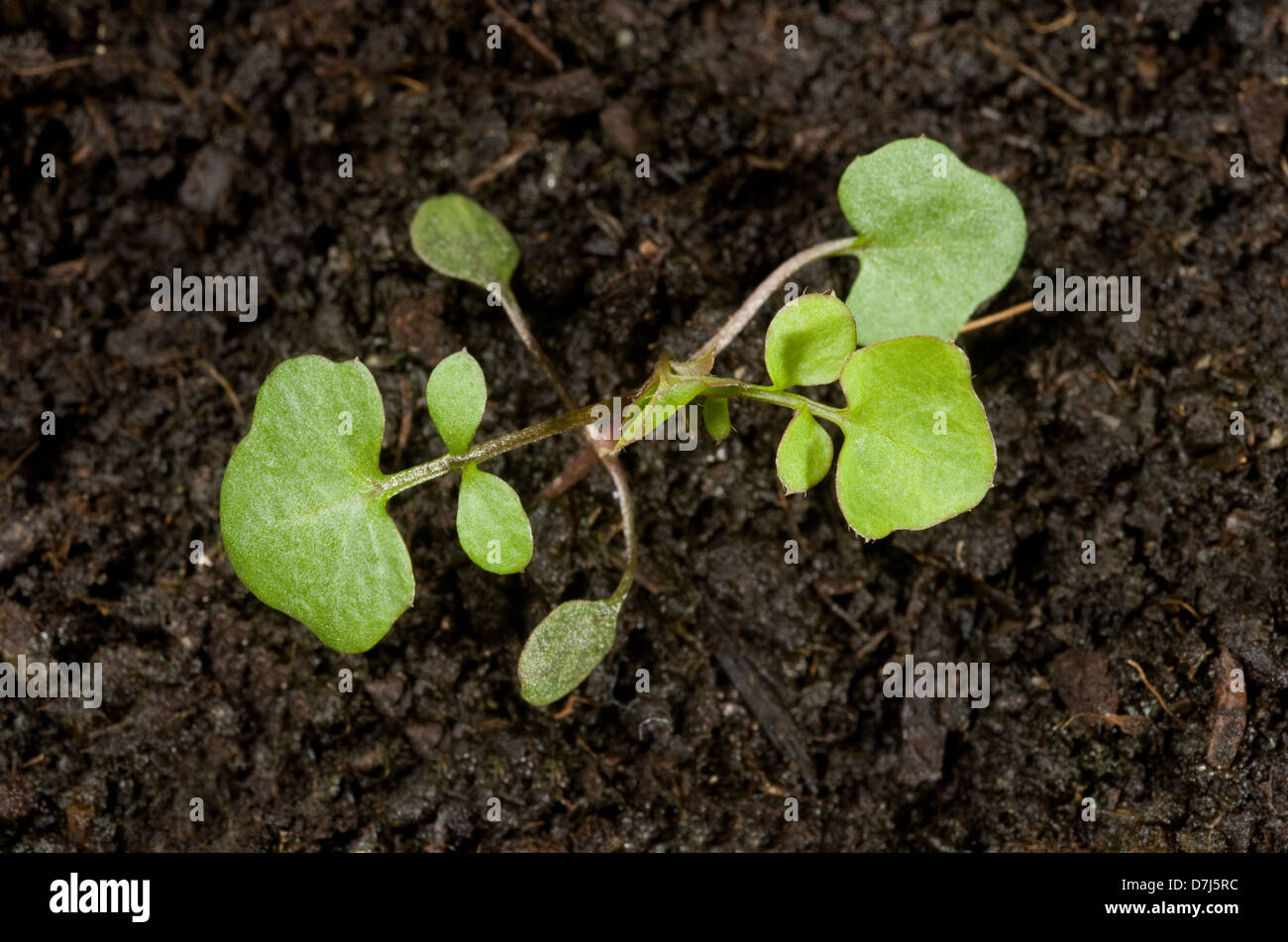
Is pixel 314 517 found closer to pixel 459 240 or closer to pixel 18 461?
pixel 459 240

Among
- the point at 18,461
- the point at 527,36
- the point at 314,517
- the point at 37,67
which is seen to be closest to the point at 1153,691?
the point at 314,517

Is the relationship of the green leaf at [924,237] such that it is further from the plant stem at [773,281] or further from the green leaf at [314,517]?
the green leaf at [314,517]

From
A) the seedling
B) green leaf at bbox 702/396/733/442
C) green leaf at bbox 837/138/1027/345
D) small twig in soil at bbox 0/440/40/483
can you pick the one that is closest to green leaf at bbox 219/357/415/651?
the seedling

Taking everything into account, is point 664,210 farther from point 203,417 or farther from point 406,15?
point 203,417

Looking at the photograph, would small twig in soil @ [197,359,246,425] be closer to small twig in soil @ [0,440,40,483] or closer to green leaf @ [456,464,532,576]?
small twig in soil @ [0,440,40,483]

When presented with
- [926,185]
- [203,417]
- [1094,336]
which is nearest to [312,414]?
[203,417]
